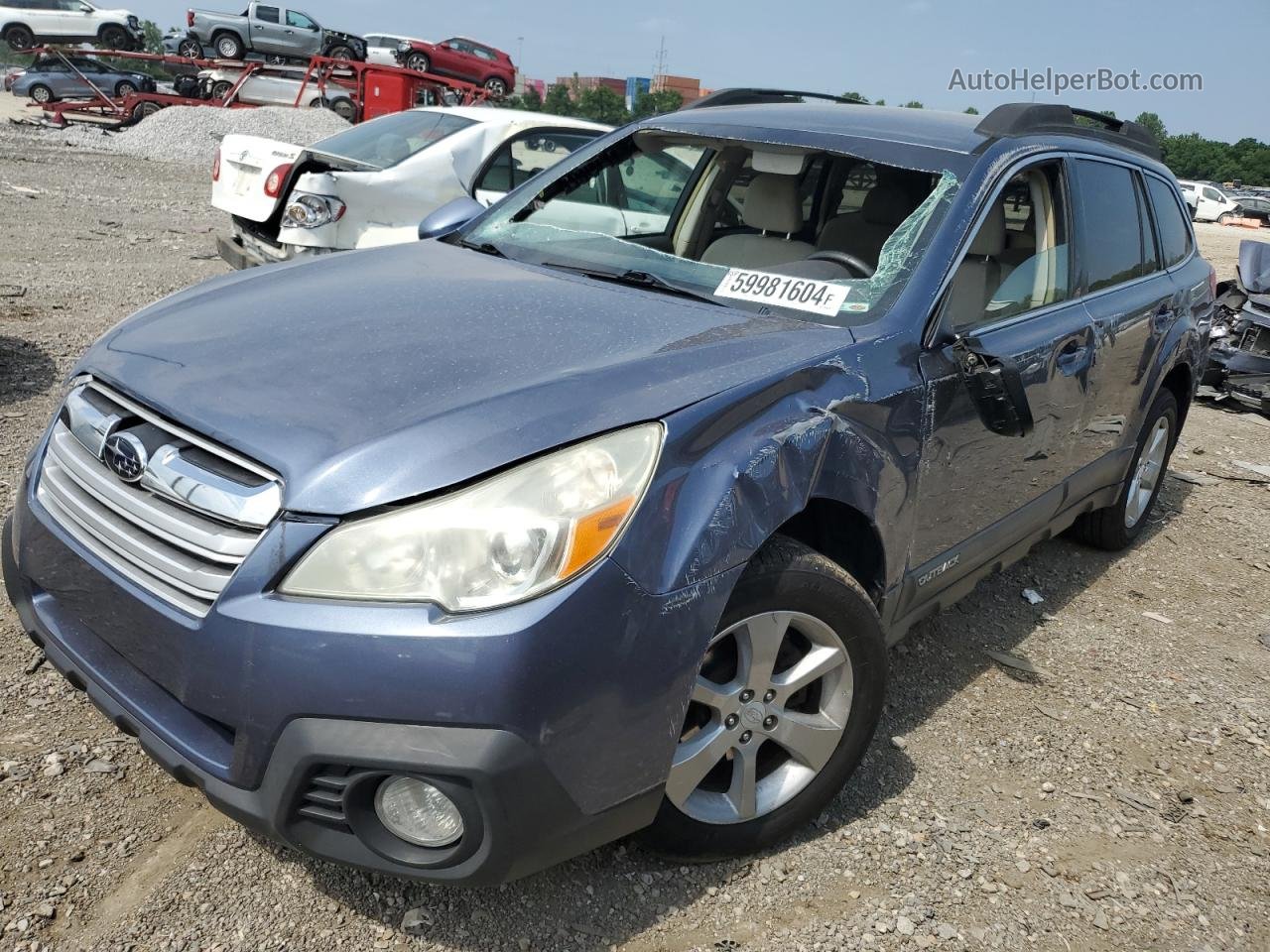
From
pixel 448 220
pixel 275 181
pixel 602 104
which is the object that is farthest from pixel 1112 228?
pixel 602 104

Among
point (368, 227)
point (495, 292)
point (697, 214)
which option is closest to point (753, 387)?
point (495, 292)

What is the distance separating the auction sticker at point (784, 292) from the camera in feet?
9.15

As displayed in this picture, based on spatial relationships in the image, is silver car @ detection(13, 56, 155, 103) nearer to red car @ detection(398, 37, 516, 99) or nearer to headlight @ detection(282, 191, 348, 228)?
red car @ detection(398, 37, 516, 99)

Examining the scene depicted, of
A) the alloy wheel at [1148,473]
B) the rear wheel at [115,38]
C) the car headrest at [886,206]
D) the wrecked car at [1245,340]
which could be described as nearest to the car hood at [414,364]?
the car headrest at [886,206]

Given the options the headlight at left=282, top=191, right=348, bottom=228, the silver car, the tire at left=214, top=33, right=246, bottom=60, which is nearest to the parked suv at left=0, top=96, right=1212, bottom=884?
the headlight at left=282, top=191, right=348, bottom=228

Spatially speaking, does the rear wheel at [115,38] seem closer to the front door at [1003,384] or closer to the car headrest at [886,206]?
the car headrest at [886,206]

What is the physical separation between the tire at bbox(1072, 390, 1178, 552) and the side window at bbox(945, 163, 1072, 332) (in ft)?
4.32

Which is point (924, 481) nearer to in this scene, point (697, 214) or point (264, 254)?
point (697, 214)

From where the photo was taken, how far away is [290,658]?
185 centimetres

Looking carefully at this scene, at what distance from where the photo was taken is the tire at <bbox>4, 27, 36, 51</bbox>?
28.9m

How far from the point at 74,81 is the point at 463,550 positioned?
1202 inches

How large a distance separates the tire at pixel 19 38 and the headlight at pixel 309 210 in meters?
27.7

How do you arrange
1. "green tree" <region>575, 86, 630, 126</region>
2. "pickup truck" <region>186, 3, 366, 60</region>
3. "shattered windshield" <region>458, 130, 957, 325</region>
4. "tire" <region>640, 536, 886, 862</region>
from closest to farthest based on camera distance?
"tire" <region>640, 536, 886, 862</region> < "shattered windshield" <region>458, 130, 957, 325</region> < "pickup truck" <region>186, 3, 366, 60</region> < "green tree" <region>575, 86, 630, 126</region>

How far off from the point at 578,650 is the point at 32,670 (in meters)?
1.94
